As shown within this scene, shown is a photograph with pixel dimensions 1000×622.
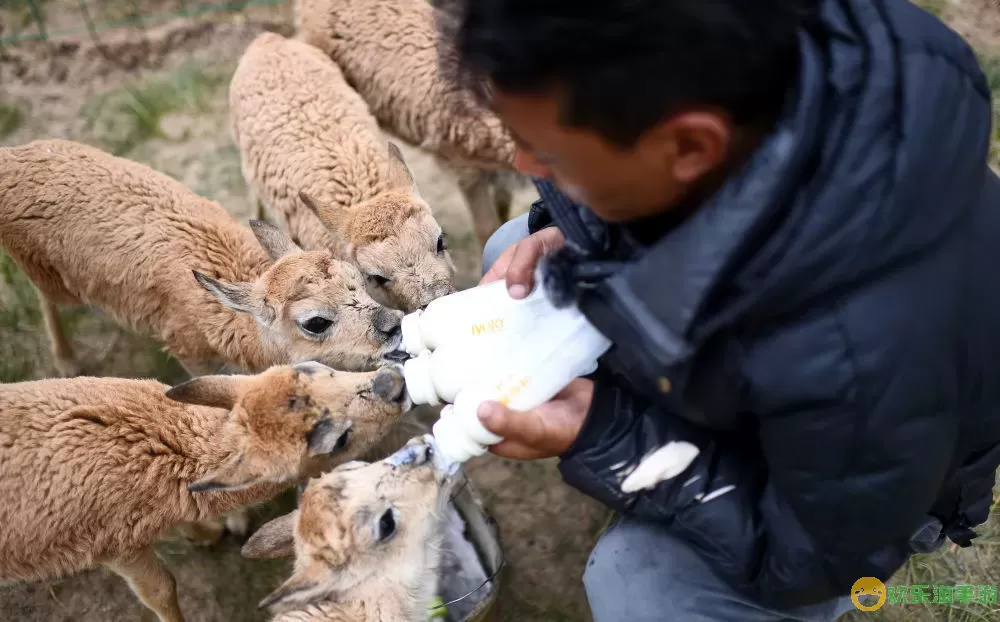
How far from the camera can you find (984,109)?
1.49 metres

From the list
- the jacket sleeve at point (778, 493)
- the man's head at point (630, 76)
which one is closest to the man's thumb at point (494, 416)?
the jacket sleeve at point (778, 493)

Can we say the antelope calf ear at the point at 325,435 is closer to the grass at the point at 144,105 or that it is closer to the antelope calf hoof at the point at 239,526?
the antelope calf hoof at the point at 239,526

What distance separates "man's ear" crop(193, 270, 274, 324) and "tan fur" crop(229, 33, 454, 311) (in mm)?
517

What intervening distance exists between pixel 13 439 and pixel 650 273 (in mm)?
2623

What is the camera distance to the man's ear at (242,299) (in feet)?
10.5

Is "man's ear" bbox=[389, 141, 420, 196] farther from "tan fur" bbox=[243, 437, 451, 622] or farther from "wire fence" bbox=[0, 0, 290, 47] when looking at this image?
"wire fence" bbox=[0, 0, 290, 47]

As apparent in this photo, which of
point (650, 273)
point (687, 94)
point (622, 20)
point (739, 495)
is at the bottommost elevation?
point (739, 495)

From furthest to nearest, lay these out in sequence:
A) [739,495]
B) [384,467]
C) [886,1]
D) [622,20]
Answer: [384,467]
[739,495]
[886,1]
[622,20]

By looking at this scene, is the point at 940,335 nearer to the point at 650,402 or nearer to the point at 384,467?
the point at 650,402

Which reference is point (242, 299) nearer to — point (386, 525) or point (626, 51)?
point (386, 525)

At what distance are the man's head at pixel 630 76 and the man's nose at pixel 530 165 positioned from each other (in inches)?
3.0

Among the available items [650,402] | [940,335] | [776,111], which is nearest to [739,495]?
[650,402]

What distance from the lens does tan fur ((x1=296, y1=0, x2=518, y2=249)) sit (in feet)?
14.0

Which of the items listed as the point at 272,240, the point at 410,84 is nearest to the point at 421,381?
the point at 272,240
